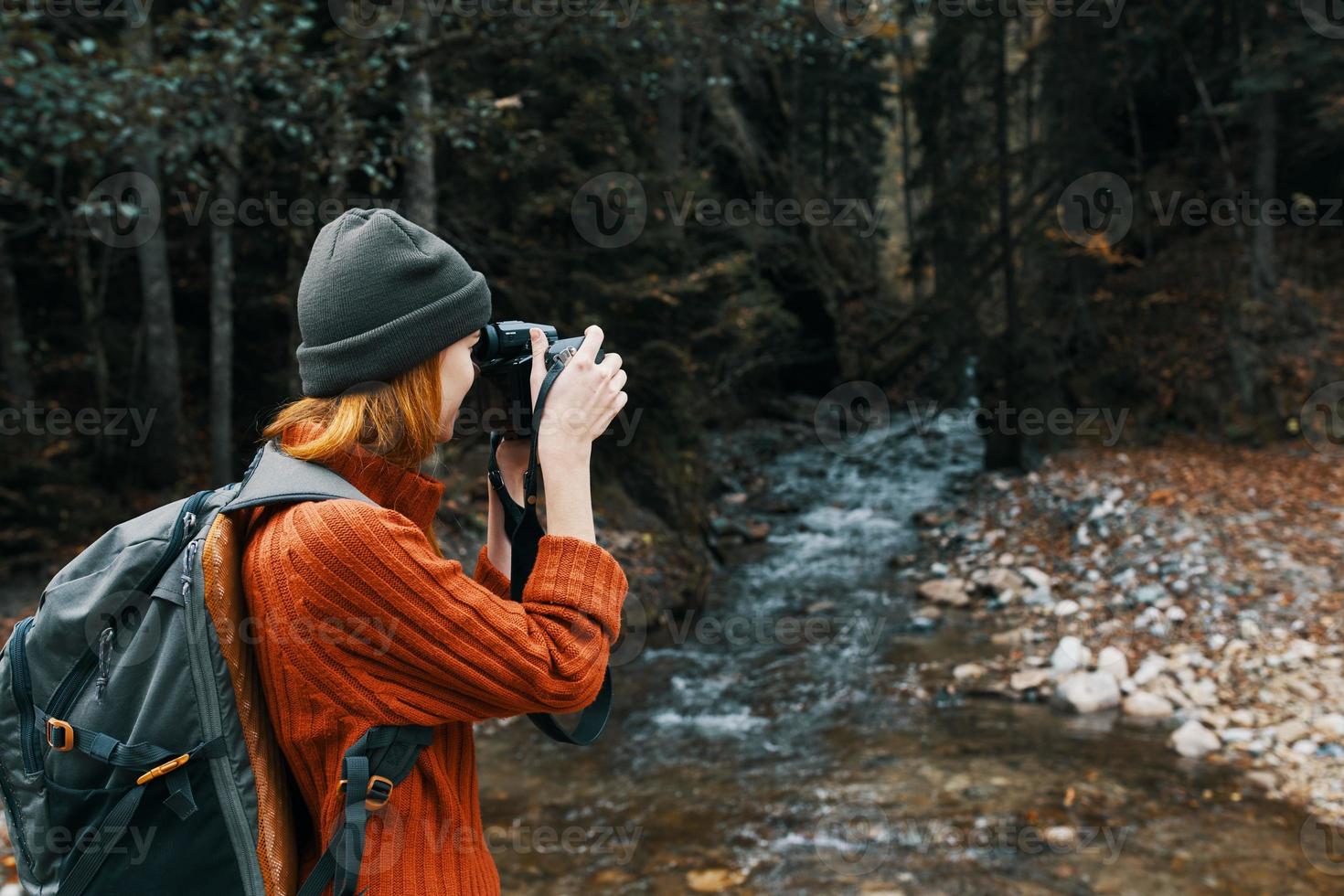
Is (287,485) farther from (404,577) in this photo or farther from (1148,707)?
(1148,707)

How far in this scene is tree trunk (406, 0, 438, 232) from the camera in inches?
293

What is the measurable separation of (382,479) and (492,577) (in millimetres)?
442

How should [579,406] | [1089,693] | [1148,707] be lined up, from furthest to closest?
[1089,693] < [1148,707] < [579,406]

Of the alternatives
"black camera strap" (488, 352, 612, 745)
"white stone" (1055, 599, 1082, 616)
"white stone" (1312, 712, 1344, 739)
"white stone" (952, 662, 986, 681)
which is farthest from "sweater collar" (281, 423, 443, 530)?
"white stone" (1055, 599, 1082, 616)

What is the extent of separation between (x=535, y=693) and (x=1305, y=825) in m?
5.58

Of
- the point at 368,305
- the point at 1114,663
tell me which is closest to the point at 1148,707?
the point at 1114,663

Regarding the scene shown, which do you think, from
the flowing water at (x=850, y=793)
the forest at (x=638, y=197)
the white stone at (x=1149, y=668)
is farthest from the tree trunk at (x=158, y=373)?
the white stone at (x=1149, y=668)

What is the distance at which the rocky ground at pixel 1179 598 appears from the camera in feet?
20.6

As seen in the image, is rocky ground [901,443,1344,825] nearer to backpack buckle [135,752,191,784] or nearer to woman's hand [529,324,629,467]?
woman's hand [529,324,629,467]

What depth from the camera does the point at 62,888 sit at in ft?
4.57

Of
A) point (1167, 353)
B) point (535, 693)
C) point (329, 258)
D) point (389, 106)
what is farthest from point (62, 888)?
point (1167, 353)

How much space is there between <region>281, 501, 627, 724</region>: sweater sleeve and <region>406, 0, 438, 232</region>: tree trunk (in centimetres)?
671

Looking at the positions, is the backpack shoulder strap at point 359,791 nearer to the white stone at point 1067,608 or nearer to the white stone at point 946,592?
the white stone at point 1067,608

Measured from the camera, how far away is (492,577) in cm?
198
